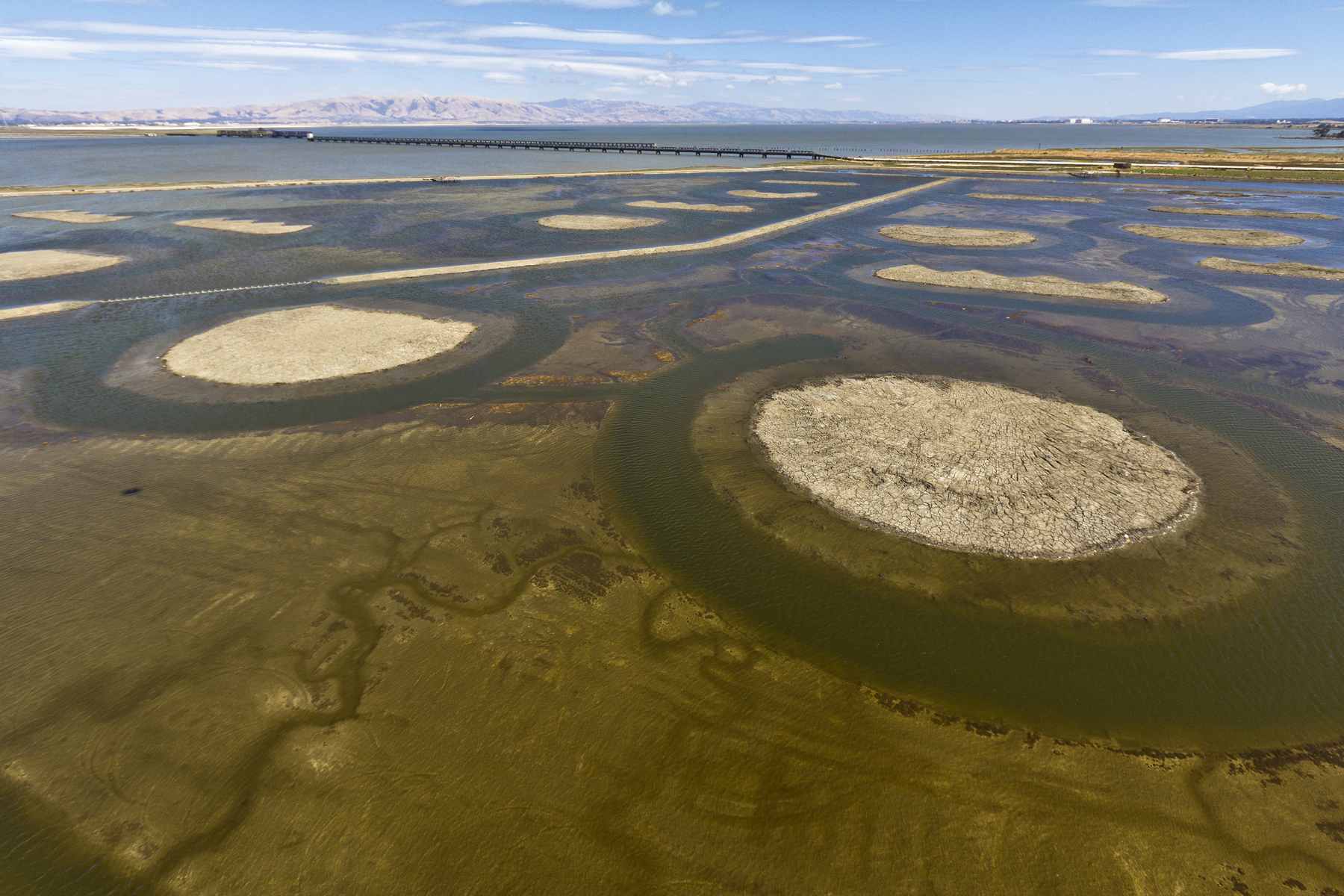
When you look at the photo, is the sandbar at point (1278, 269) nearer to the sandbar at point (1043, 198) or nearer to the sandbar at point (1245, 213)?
the sandbar at point (1245, 213)

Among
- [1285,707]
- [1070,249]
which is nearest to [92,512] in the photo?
[1285,707]

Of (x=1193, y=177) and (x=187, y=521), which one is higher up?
(x=1193, y=177)

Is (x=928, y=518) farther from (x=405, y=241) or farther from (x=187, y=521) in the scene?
(x=405, y=241)

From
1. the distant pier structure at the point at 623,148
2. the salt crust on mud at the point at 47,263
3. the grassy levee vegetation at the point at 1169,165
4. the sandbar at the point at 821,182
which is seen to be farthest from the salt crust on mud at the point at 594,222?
the distant pier structure at the point at 623,148

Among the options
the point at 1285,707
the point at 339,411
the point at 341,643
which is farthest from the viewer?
the point at 339,411

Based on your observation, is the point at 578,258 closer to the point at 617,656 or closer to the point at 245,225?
the point at 245,225

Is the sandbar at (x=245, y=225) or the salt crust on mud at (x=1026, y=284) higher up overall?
the sandbar at (x=245, y=225)
